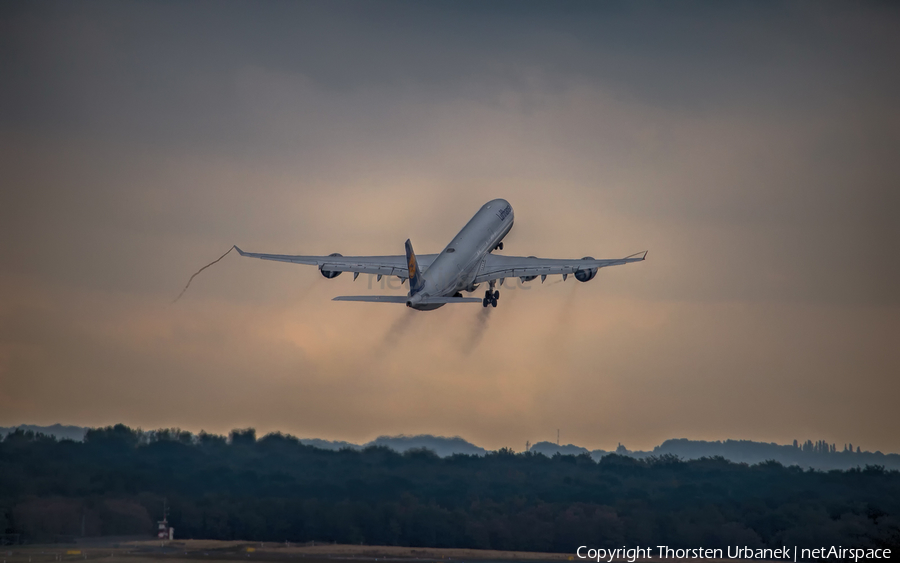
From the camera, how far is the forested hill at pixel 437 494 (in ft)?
311

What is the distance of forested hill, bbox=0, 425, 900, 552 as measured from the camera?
9481 cm

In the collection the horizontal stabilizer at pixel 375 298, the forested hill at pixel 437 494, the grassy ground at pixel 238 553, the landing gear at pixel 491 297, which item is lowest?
the grassy ground at pixel 238 553

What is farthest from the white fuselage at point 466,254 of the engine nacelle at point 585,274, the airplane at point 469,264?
the engine nacelle at point 585,274

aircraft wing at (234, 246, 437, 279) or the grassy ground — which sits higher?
aircraft wing at (234, 246, 437, 279)

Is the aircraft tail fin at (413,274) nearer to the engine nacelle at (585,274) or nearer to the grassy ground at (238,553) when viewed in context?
the engine nacelle at (585,274)

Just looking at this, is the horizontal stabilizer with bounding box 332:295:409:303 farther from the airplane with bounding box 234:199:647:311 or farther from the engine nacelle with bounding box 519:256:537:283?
the engine nacelle with bounding box 519:256:537:283

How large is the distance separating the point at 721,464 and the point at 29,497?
55.4 meters

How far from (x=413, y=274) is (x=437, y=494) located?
24.0 meters

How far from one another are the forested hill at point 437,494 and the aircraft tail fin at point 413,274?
21.1 m

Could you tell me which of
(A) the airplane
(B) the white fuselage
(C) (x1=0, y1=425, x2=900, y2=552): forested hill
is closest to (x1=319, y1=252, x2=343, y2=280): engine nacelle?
(A) the airplane

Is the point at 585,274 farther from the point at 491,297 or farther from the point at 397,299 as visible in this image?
the point at 397,299

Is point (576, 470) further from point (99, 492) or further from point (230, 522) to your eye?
point (99, 492)

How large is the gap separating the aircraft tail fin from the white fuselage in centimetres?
34

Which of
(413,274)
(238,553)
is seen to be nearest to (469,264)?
(413,274)
